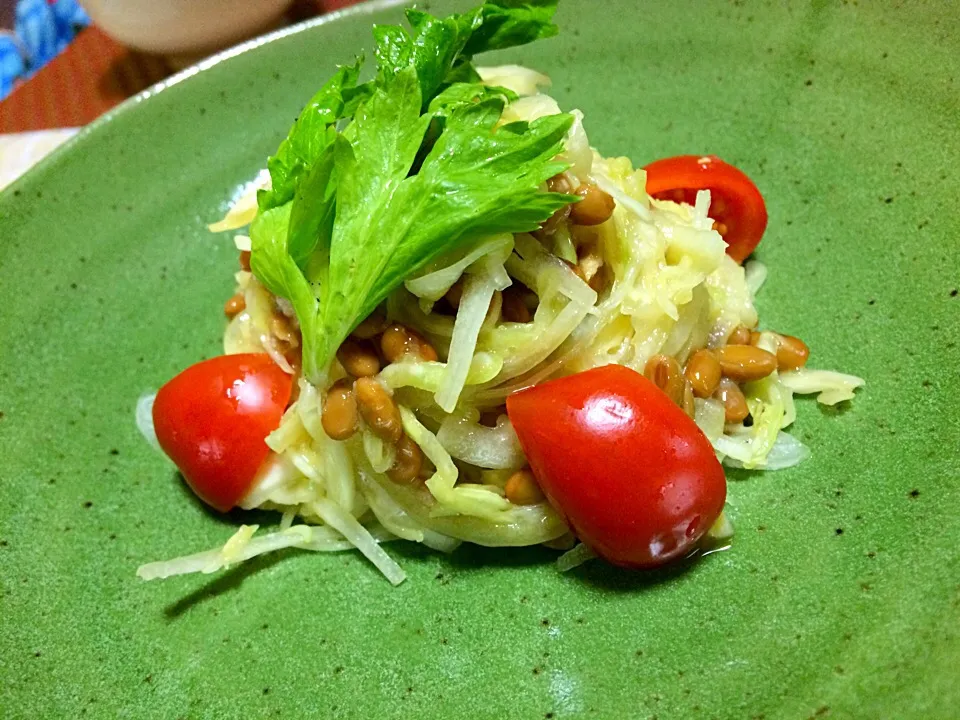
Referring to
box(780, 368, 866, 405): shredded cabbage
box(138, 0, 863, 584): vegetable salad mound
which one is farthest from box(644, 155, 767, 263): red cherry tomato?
box(780, 368, 866, 405): shredded cabbage

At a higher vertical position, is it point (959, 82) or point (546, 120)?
point (546, 120)

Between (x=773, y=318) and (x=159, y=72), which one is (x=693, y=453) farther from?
(x=159, y=72)

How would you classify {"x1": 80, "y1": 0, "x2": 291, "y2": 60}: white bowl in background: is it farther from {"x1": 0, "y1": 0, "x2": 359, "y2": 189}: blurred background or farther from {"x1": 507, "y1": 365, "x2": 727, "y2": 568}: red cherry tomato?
{"x1": 507, "y1": 365, "x2": 727, "y2": 568}: red cherry tomato

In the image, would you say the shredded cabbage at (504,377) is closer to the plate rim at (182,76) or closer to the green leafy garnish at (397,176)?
the green leafy garnish at (397,176)

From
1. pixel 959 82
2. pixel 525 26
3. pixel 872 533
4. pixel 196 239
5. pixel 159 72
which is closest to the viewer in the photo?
pixel 872 533

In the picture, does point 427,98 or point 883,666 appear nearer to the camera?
point 883,666

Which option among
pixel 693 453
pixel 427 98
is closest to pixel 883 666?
pixel 693 453

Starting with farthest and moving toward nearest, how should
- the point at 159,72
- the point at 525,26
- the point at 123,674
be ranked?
the point at 159,72
the point at 525,26
the point at 123,674
